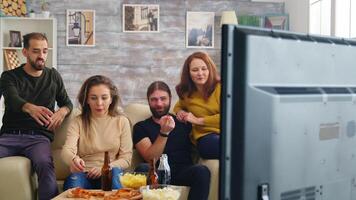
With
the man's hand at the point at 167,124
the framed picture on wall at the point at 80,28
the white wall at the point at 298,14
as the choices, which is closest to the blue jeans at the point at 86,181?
the man's hand at the point at 167,124

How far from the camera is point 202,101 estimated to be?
3029 mm

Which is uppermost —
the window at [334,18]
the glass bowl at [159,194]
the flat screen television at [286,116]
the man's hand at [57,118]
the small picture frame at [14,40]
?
the window at [334,18]

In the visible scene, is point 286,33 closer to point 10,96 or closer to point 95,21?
point 10,96

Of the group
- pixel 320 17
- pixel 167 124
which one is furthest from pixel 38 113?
pixel 320 17

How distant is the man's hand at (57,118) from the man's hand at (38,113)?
0.03 metres

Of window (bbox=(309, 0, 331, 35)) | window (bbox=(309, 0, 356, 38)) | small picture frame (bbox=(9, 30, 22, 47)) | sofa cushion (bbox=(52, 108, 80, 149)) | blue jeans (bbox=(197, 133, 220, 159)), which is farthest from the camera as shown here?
small picture frame (bbox=(9, 30, 22, 47))

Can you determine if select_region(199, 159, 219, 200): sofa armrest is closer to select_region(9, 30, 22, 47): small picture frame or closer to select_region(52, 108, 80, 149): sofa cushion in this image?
select_region(52, 108, 80, 149): sofa cushion

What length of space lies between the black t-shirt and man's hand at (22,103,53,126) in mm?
612

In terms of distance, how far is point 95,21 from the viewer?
5.68 metres

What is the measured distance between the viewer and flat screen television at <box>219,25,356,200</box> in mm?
689

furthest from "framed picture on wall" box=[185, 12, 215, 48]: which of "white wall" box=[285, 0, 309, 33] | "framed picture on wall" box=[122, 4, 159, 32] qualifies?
"white wall" box=[285, 0, 309, 33]

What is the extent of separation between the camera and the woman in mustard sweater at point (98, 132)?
2.95m

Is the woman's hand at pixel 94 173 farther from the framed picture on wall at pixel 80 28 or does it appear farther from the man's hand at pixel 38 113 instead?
the framed picture on wall at pixel 80 28

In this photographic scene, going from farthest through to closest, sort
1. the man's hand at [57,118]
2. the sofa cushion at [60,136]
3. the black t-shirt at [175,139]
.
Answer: the sofa cushion at [60,136]
the man's hand at [57,118]
the black t-shirt at [175,139]
